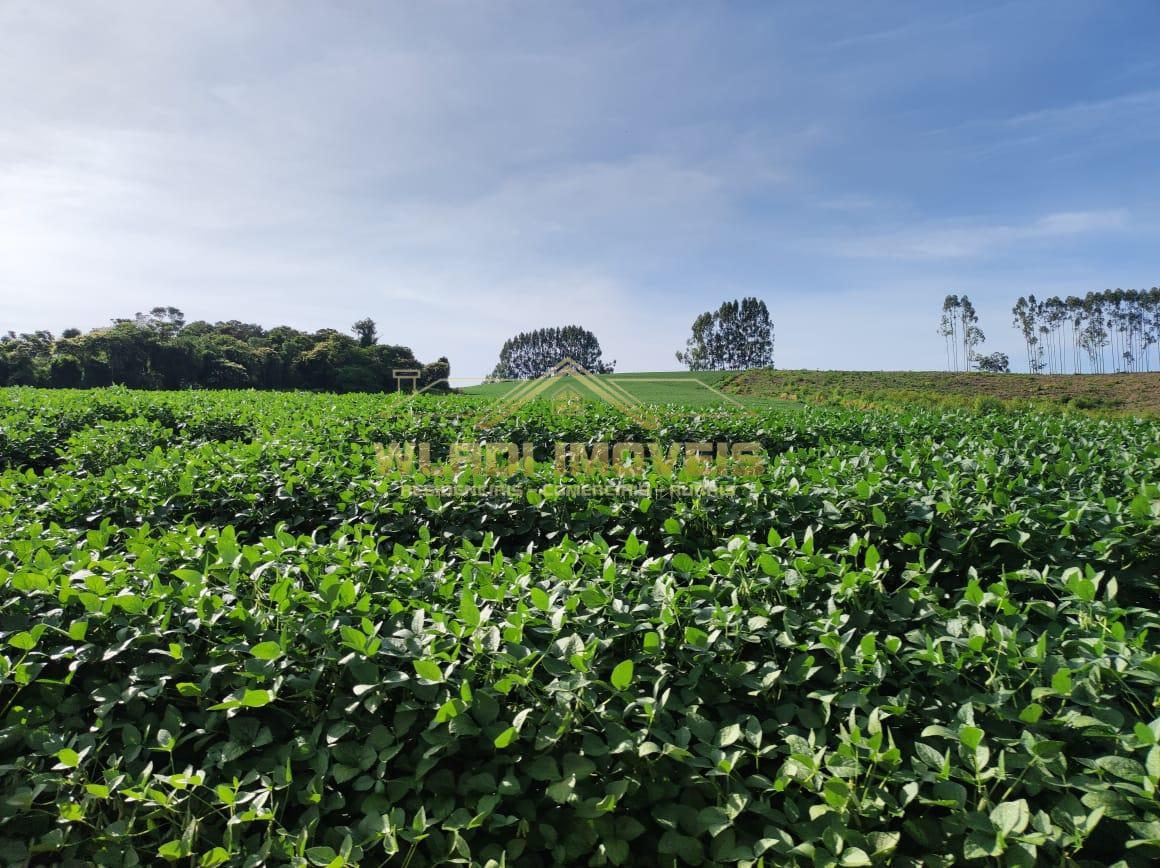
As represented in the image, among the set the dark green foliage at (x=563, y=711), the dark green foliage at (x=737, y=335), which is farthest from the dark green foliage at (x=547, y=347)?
the dark green foliage at (x=563, y=711)

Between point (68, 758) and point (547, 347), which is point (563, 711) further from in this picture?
point (547, 347)

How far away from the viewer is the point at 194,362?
115ft

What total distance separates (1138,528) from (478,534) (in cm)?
329

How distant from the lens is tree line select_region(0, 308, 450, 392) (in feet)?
105

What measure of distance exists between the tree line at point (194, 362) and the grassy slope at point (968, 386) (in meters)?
15.5

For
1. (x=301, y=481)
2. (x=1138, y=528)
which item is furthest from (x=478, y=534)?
(x=1138, y=528)

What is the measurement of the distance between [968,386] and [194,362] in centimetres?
4004

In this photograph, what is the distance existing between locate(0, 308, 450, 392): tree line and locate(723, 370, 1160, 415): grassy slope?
15.5 m

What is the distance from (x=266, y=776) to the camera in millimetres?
1726

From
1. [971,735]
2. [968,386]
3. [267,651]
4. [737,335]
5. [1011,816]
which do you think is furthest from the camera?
[737,335]

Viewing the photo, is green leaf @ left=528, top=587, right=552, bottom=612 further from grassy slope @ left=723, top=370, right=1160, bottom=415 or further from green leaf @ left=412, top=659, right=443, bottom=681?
grassy slope @ left=723, top=370, right=1160, bottom=415

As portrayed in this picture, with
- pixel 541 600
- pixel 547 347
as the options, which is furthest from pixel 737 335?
pixel 541 600

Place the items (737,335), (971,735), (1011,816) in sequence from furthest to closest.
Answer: (737,335) → (971,735) → (1011,816)

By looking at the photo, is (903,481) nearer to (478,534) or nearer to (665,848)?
(478,534)
